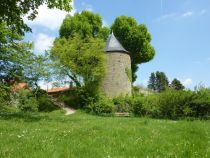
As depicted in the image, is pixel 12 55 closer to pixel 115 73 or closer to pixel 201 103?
pixel 201 103

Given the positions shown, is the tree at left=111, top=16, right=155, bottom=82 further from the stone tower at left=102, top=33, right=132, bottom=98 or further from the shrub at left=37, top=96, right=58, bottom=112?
the shrub at left=37, top=96, right=58, bottom=112

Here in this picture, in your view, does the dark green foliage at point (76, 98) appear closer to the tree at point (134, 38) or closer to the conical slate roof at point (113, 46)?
the conical slate roof at point (113, 46)

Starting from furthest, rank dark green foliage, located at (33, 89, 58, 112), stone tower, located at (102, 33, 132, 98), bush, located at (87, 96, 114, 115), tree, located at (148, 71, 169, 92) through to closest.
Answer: tree, located at (148, 71, 169, 92) < stone tower, located at (102, 33, 132, 98) < dark green foliage, located at (33, 89, 58, 112) < bush, located at (87, 96, 114, 115)

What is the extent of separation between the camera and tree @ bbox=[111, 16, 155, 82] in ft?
184

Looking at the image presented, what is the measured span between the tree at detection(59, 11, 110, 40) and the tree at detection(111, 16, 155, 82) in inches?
92.9

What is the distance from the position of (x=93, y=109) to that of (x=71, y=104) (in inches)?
278

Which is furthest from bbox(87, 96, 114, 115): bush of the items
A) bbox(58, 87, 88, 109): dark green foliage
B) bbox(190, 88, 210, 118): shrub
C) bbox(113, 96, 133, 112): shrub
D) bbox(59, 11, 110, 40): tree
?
bbox(59, 11, 110, 40): tree

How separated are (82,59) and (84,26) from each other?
11956 mm

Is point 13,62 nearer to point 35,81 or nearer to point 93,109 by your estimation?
point 35,81

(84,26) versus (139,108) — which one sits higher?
(84,26)

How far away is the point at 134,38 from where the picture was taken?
56.1 metres

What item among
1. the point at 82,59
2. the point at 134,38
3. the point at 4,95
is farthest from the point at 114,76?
the point at 4,95

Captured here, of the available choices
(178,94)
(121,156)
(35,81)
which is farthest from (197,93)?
(121,156)

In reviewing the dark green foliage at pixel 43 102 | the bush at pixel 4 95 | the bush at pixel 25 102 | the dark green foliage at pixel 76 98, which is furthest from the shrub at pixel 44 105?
the bush at pixel 4 95
